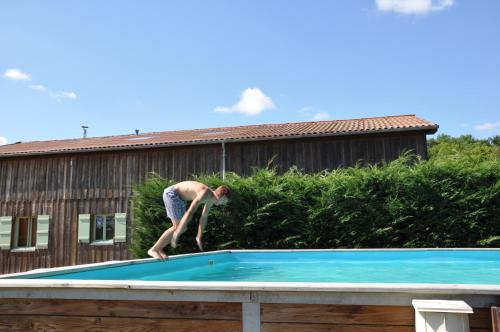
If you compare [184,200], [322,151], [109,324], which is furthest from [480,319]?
[322,151]

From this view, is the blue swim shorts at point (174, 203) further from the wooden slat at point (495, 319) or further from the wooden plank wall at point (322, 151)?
the wooden plank wall at point (322, 151)

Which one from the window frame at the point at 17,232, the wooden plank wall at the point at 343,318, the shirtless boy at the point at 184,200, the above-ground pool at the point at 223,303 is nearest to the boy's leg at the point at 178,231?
the shirtless boy at the point at 184,200

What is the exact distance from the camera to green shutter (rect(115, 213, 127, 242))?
16312 millimetres

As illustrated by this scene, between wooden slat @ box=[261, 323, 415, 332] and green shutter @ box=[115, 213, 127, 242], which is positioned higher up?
green shutter @ box=[115, 213, 127, 242]

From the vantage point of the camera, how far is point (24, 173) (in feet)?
60.5

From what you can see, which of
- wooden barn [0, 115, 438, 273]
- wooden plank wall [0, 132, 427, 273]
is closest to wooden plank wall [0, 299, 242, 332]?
wooden barn [0, 115, 438, 273]

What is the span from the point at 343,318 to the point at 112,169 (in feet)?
52.3

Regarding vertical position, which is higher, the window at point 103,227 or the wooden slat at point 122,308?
the window at point 103,227

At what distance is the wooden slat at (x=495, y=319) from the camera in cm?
254

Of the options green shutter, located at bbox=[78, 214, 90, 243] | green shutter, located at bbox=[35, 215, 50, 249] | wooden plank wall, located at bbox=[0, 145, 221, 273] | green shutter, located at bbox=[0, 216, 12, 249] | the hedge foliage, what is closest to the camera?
the hedge foliage

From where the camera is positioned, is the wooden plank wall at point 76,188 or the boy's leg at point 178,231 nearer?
the boy's leg at point 178,231

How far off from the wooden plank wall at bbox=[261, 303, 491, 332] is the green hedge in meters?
8.34

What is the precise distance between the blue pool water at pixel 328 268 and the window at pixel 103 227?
9.19 m

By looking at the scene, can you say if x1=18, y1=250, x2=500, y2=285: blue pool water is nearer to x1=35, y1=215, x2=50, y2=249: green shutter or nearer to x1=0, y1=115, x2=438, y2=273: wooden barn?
x1=0, y1=115, x2=438, y2=273: wooden barn
